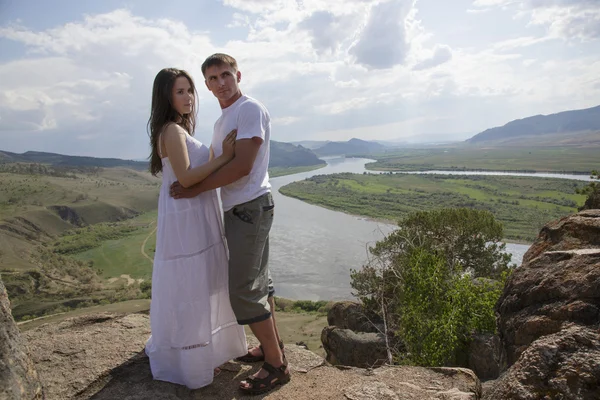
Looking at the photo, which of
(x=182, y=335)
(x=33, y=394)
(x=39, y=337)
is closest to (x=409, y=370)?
(x=182, y=335)

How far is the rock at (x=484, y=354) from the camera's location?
9.73m

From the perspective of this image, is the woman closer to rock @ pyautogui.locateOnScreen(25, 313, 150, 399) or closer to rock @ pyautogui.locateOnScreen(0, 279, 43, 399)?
rock @ pyautogui.locateOnScreen(25, 313, 150, 399)

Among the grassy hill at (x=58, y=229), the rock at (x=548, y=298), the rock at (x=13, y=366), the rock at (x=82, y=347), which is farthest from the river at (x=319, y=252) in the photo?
the rock at (x=13, y=366)

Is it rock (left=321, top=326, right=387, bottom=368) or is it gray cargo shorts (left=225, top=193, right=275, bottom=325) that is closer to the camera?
gray cargo shorts (left=225, top=193, right=275, bottom=325)

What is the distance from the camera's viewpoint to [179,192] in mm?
3600

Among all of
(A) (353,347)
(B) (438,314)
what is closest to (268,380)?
(B) (438,314)

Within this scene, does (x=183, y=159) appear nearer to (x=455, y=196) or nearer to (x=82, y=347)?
(x=82, y=347)

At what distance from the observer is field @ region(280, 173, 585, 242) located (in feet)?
198

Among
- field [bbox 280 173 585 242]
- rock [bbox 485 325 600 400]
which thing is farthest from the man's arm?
field [bbox 280 173 585 242]

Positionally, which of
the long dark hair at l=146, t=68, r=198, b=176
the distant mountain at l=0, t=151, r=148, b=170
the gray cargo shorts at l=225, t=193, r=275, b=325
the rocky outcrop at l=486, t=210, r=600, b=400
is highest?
the distant mountain at l=0, t=151, r=148, b=170

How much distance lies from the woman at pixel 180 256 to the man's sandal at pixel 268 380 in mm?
371

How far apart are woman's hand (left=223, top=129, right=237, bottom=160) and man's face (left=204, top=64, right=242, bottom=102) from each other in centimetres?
34

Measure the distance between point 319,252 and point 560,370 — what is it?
4095 centimetres

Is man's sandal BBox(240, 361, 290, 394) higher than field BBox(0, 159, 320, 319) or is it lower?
higher
